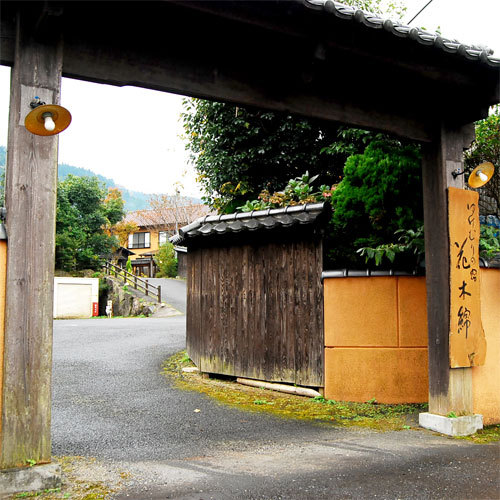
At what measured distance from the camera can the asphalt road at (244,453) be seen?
3926mm

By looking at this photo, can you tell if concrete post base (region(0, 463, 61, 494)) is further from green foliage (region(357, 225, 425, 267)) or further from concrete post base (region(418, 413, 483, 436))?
green foliage (region(357, 225, 425, 267))

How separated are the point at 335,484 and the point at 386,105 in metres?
3.97

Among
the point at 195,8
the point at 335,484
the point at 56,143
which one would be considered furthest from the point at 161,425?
the point at 195,8

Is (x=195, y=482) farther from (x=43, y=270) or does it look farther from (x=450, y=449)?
(x=450, y=449)

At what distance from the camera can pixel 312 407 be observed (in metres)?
7.00

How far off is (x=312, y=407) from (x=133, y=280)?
28.0m

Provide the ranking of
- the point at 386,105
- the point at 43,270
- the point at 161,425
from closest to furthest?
the point at 43,270
the point at 386,105
the point at 161,425

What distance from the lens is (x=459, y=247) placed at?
18.8 ft

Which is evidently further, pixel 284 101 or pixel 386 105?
pixel 386 105

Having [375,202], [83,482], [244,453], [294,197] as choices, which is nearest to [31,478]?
[83,482]

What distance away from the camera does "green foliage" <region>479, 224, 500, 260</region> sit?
6260 millimetres

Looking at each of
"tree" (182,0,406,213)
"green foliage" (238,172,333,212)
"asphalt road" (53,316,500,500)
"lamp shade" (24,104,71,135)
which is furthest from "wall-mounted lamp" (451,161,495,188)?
"tree" (182,0,406,213)

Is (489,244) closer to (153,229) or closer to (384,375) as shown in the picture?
(384,375)

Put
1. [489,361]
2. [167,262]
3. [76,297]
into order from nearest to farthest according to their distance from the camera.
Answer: [489,361] → [76,297] → [167,262]
